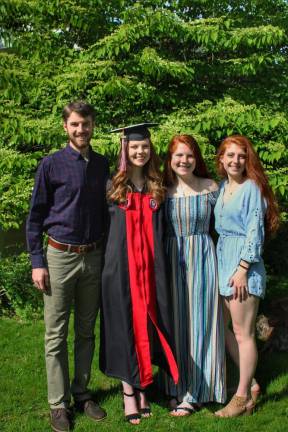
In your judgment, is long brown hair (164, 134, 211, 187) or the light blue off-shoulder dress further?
long brown hair (164, 134, 211, 187)

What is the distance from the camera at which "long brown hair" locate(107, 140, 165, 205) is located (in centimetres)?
361

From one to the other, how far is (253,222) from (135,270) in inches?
32.3

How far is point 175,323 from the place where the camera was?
3.84m

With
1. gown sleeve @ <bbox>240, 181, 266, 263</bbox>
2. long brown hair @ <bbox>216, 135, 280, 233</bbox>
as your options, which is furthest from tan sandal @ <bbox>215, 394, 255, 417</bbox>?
long brown hair @ <bbox>216, 135, 280, 233</bbox>

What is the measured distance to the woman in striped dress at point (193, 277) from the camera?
3773 millimetres

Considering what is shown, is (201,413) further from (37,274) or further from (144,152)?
(144,152)

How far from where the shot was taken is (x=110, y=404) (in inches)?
160

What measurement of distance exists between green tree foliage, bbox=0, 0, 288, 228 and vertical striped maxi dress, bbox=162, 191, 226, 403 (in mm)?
1029

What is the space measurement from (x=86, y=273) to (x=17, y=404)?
3.98 ft

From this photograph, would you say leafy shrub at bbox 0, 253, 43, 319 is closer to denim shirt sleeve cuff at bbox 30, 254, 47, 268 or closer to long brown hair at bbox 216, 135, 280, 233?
denim shirt sleeve cuff at bbox 30, 254, 47, 268

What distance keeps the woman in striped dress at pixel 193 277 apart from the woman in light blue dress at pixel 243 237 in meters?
0.10

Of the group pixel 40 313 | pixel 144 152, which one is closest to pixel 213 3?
pixel 144 152

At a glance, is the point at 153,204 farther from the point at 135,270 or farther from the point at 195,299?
the point at 195,299

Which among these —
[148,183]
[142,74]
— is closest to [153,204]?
[148,183]
